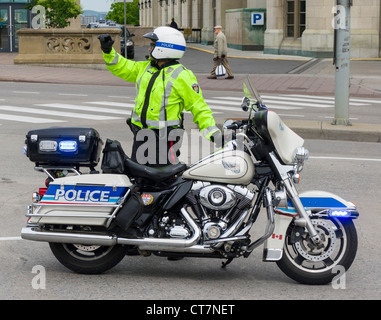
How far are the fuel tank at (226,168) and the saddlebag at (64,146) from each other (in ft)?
2.83

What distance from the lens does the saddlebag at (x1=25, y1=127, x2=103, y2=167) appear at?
20.0ft

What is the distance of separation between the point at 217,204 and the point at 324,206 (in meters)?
0.79

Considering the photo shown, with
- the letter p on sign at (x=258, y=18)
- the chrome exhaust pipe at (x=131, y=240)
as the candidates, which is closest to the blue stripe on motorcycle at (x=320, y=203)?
the chrome exhaust pipe at (x=131, y=240)

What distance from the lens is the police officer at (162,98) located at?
626 centimetres

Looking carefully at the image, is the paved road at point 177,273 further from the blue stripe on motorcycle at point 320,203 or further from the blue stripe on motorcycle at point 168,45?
the blue stripe on motorcycle at point 168,45

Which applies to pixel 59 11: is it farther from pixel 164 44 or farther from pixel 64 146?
pixel 64 146

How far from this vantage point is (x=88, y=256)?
239 inches

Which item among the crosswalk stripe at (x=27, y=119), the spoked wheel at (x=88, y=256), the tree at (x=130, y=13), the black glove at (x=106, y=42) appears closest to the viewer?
the spoked wheel at (x=88, y=256)

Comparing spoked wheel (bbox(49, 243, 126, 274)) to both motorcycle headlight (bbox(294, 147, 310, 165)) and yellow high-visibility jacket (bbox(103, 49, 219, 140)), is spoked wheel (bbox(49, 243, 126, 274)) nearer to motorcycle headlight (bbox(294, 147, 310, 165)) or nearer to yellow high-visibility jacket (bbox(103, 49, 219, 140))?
yellow high-visibility jacket (bbox(103, 49, 219, 140))

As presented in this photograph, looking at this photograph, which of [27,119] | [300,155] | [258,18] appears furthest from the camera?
[258,18]

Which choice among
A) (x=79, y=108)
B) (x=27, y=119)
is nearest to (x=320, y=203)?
(x=27, y=119)

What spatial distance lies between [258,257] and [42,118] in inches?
391

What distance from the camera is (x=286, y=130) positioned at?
19.0 ft
